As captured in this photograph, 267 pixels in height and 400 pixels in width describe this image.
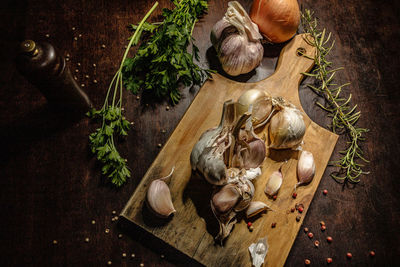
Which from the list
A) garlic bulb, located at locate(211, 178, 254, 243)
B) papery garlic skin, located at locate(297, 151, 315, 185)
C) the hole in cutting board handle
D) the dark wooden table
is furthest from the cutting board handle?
garlic bulb, located at locate(211, 178, 254, 243)

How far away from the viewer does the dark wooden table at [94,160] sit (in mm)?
1273

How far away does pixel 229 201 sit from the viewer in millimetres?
1137

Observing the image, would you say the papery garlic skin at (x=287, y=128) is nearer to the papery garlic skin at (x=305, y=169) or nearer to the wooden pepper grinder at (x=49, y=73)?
the papery garlic skin at (x=305, y=169)

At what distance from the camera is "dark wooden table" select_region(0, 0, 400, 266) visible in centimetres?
127

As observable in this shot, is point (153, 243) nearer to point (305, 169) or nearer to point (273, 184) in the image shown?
point (273, 184)

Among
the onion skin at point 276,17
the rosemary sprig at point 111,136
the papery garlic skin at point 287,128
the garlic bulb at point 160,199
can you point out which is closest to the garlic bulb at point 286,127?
the papery garlic skin at point 287,128

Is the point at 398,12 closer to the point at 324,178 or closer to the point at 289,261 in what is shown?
the point at 324,178

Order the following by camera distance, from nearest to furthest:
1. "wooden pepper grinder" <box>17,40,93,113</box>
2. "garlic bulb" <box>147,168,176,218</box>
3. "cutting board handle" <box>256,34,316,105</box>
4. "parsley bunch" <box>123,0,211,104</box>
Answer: "wooden pepper grinder" <box>17,40,93,113</box> < "garlic bulb" <box>147,168,176,218</box> < "parsley bunch" <box>123,0,211,104</box> < "cutting board handle" <box>256,34,316,105</box>

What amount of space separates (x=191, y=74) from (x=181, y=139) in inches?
11.7

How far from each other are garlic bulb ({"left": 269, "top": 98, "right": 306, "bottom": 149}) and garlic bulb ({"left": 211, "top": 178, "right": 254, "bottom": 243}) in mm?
214

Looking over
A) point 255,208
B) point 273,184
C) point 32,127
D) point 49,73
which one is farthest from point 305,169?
point 32,127

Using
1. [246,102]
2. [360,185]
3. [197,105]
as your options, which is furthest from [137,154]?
[360,185]

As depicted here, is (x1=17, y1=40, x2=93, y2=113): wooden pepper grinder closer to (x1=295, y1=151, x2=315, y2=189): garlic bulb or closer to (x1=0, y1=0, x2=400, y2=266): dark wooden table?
(x1=0, y1=0, x2=400, y2=266): dark wooden table

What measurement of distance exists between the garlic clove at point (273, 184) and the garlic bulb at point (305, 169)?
8 cm
